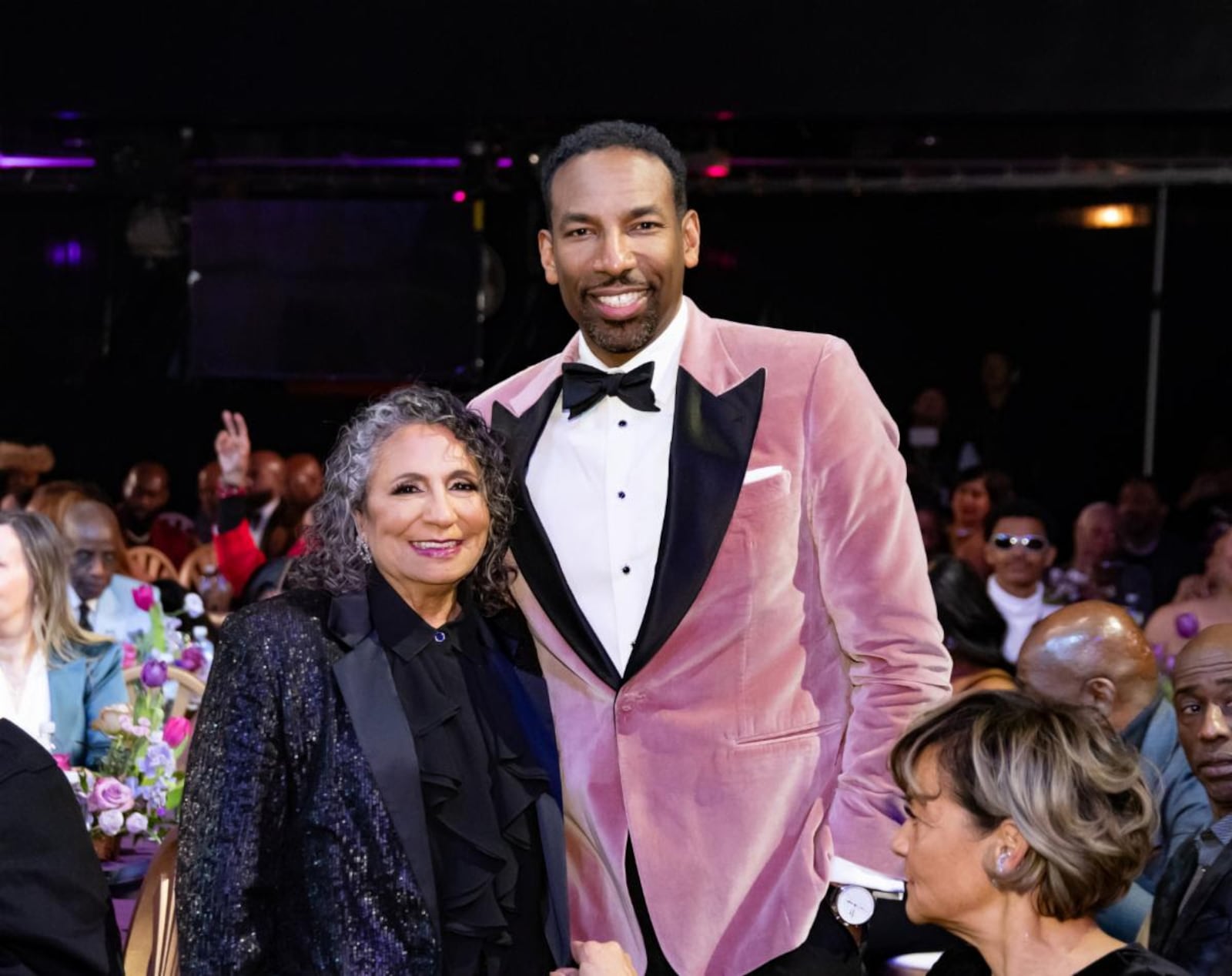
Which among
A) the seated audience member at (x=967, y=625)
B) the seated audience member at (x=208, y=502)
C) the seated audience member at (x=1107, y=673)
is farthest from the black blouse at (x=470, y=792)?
the seated audience member at (x=208, y=502)

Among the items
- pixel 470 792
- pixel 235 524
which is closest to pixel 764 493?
pixel 470 792

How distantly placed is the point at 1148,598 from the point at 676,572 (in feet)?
17.2

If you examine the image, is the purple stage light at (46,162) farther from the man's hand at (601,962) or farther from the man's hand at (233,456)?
the man's hand at (601,962)

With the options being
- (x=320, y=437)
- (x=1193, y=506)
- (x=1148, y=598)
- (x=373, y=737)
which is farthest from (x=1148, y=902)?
(x=320, y=437)

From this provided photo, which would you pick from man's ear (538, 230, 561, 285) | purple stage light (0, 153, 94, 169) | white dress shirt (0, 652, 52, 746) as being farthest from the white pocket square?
purple stage light (0, 153, 94, 169)

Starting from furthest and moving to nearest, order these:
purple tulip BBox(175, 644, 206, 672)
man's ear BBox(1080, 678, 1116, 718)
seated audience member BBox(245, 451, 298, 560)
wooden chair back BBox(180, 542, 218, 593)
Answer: seated audience member BBox(245, 451, 298, 560), wooden chair back BBox(180, 542, 218, 593), purple tulip BBox(175, 644, 206, 672), man's ear BBox(1080, 678, 1116, 718)

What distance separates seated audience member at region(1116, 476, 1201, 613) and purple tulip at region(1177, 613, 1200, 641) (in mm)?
2416

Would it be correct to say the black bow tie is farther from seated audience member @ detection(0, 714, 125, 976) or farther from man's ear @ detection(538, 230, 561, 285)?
seated audience member @ detection(0, 714, 125, 976)

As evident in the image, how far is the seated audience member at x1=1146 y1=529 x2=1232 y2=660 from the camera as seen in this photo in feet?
17.1

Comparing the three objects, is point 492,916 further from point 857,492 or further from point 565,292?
point 565,292

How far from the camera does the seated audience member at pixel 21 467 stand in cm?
839

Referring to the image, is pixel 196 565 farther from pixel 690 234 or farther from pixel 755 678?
pixel 755 678

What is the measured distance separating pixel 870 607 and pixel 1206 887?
874 mm

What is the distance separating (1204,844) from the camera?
2.91 metres
